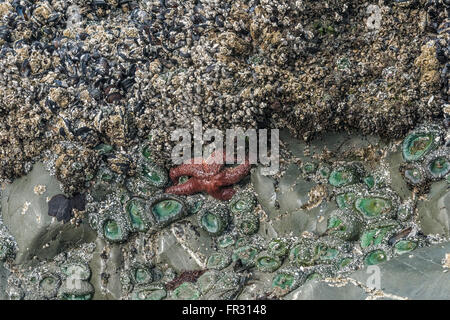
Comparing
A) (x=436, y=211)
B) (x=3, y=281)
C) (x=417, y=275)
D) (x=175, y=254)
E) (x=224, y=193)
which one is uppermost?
(x=436, y=211)

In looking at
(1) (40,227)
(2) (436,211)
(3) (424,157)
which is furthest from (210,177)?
(2) (436,211)

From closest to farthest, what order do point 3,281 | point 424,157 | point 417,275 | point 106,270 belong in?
point 417,275, point 424,157, point 106,270, point 3,281

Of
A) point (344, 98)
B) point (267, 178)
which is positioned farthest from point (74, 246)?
point (344, 98)

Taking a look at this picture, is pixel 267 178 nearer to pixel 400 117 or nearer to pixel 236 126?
pixel 236 126

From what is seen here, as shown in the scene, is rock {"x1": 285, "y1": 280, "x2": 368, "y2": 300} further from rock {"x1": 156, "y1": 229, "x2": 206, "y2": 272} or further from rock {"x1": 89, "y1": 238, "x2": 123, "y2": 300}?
rock {"x1": 89, "y1": 238, "x2": 123, "y2": 300}

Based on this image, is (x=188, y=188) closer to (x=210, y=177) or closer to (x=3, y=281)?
(x=210, y=177)
